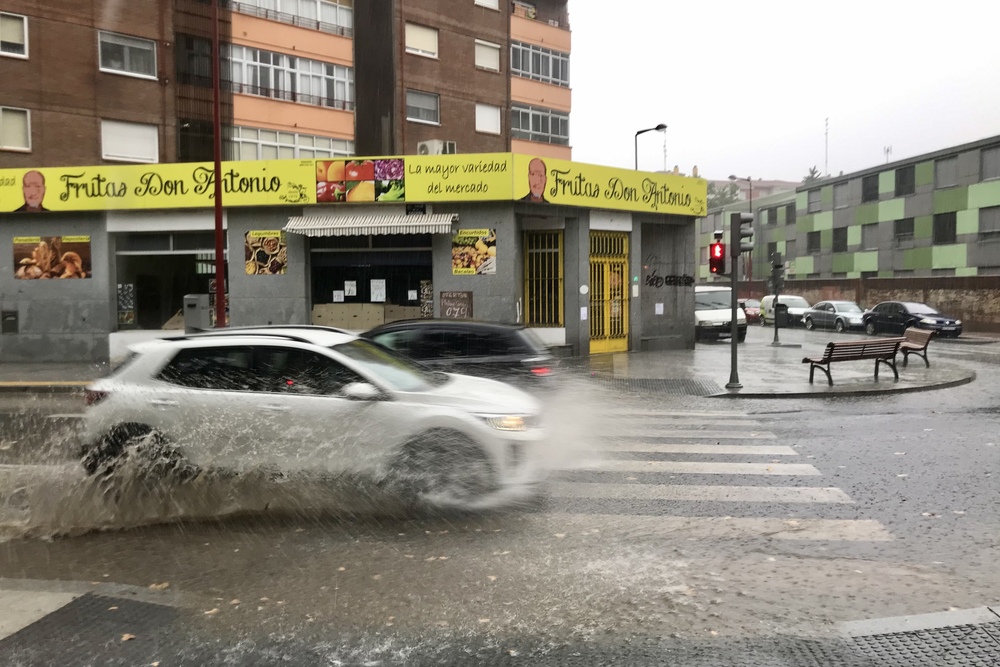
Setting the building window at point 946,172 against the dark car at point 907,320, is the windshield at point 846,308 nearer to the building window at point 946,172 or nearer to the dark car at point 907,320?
the dark car at point 907,320

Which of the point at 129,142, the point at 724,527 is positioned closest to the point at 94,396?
the point at 724,527

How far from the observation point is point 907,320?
3225 cm

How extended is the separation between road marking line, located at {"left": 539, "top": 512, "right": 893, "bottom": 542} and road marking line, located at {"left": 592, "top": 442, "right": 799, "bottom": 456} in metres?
2.77

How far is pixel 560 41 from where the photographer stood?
3850 cm

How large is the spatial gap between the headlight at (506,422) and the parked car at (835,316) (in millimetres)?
32644

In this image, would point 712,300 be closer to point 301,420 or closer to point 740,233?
point 740,233

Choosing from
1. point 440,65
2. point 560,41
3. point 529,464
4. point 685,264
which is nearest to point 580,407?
point 529,464

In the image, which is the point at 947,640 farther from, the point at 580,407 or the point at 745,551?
the point at 580,407

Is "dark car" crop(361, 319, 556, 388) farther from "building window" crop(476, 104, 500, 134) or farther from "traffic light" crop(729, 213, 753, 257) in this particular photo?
"building window" crop(476, 104, 500, 134)

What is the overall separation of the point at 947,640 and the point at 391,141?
98.7ft

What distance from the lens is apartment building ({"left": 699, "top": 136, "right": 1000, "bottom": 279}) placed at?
1617 inches

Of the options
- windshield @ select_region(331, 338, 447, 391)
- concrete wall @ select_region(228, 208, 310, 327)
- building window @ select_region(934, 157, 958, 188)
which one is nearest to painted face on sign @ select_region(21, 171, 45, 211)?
concrete wall @ select_region(228, 208, 310, 327)

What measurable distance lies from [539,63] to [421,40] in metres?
7.21

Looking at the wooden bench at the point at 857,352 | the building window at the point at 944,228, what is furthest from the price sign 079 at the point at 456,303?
the building window at the point at 944,228
